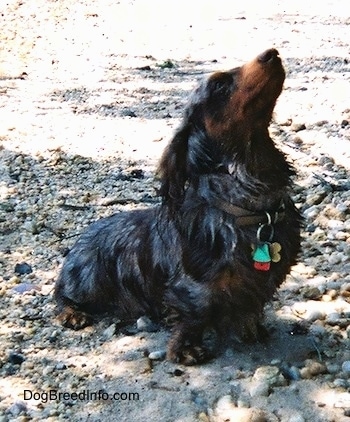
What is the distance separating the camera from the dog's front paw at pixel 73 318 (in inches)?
189

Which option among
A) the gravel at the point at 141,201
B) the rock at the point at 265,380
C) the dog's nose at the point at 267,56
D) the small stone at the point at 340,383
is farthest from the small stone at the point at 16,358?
the dog's nose at the point at 267,56

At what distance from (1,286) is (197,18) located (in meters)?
11.2

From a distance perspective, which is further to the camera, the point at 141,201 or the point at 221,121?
the point at 141,201

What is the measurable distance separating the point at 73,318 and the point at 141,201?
194 centimetres

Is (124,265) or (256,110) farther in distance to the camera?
(124,265)

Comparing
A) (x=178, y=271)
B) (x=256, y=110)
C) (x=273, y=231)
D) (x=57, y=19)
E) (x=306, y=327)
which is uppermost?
(x=256, y=110)

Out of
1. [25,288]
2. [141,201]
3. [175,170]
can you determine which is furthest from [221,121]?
[141,201]

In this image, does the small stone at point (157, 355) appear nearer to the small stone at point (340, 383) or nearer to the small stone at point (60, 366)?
the small stone at point (60, 366)

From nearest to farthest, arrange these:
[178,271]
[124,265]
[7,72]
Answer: [178,271], [124,265], [7,72]

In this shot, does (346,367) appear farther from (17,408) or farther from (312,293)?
(17,408)

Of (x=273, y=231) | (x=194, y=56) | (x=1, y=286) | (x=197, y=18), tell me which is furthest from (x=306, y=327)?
(x=197, y=18)

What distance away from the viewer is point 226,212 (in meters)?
4.05

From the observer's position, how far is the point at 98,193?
6930mm

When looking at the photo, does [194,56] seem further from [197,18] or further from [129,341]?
[129,341]
